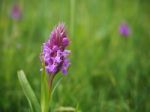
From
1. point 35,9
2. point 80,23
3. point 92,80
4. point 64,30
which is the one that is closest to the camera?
point 64,30

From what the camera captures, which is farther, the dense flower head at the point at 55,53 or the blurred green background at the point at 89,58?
the blurred green background at the point at 89,58

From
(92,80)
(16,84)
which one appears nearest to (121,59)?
(92,80)

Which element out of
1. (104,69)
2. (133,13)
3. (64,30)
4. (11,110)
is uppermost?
(133,13)

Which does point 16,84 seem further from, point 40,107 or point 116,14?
point 116,14

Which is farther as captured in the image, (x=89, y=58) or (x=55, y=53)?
(x=89, y=58)
